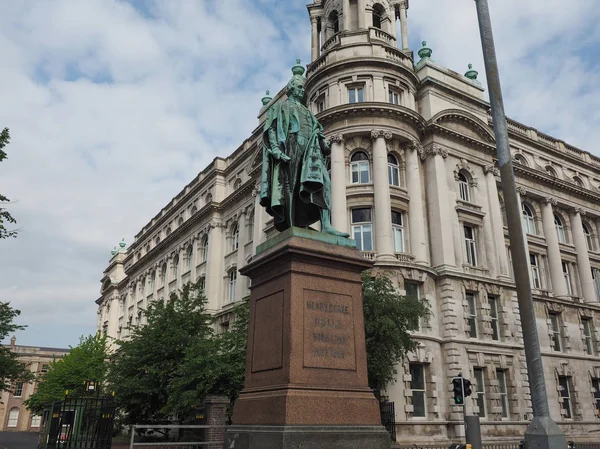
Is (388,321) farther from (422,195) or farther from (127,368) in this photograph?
(127,368)

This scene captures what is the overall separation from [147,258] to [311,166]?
5161 cm

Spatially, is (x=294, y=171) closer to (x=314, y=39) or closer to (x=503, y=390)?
(x=503, y=390)

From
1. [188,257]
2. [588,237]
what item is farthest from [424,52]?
[188,257]

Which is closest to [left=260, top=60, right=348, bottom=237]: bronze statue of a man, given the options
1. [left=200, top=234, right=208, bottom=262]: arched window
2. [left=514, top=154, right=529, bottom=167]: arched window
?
[left=514, top=154, right=529, bottom=167]: arched window

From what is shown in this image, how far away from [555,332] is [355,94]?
19096 mm

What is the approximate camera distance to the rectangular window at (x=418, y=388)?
25.6 meters

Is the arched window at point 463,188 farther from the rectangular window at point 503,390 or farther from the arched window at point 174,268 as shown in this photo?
the arched window at point 174,268

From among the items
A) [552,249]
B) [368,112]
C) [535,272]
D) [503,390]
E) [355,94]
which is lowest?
[503,390]

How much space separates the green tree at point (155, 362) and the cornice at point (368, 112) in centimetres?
1293

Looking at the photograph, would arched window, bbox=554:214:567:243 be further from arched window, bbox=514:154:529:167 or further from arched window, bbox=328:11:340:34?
arched window, bbox=328:11:340:34

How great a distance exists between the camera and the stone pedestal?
25.0 feet

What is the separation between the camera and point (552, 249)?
35906 mm

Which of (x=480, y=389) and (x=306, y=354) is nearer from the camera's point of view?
(x=306, y=354)

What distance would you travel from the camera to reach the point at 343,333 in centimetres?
854
